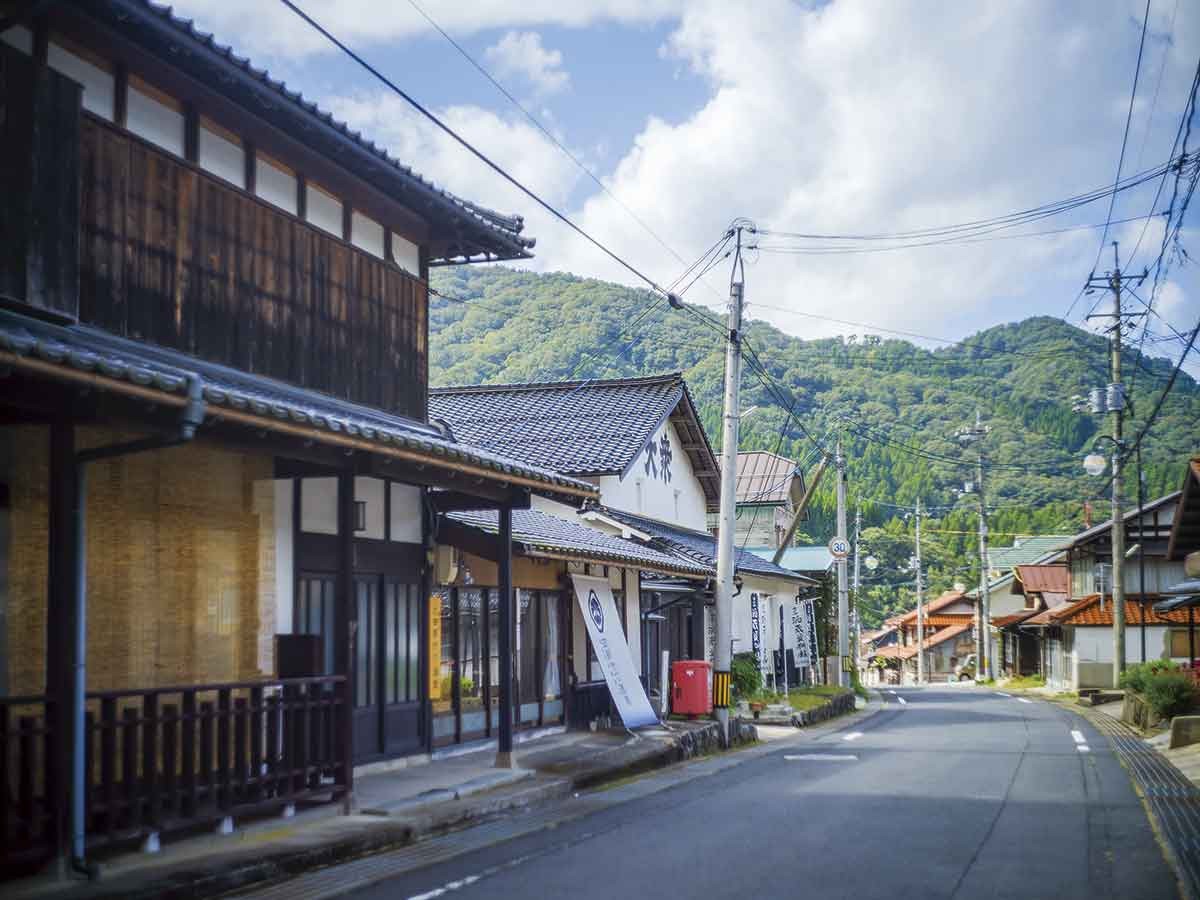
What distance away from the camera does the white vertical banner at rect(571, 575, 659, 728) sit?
18.6 metres

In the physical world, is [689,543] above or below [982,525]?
below

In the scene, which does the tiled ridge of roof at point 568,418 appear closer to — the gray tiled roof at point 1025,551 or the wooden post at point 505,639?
the wooden post at point 505,639

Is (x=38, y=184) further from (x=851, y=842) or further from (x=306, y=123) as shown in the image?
(x=851, y=842)

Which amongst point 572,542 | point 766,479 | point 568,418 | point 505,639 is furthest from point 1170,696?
point 766,479

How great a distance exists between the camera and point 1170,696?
2353cm

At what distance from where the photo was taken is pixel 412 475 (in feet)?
41.9

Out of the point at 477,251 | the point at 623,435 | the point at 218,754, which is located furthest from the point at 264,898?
the point at 623,435

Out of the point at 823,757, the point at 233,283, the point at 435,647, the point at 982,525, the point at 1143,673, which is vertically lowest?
the point at 823,757

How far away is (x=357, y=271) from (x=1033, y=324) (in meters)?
69.6

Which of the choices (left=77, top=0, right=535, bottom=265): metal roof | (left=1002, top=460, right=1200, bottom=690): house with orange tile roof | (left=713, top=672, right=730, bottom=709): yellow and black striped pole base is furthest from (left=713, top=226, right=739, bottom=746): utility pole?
(left=1002, top=460, right=1200, bottom=690): house with orange tile roof

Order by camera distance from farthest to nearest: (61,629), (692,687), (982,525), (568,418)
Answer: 1. (982,525)
2. (568,418)
3. (692,687)
4. (61,629)

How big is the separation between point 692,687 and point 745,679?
8.23 metres

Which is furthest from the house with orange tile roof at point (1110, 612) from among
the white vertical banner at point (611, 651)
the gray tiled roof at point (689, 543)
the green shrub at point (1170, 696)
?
the white vertical banner at point (611, 651)

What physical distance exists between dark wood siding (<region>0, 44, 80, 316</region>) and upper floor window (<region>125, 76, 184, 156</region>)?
1.03 m
